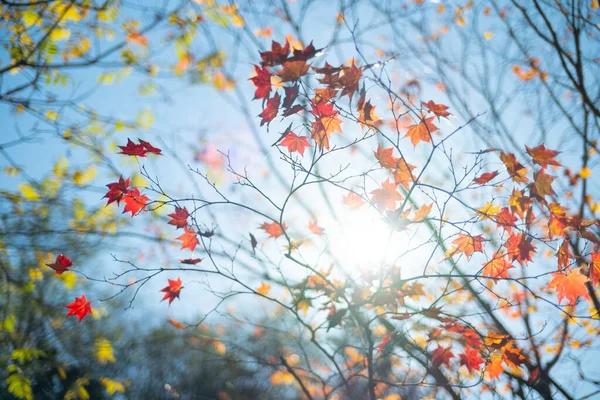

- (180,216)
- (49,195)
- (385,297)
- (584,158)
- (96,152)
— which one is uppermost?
(584,158)

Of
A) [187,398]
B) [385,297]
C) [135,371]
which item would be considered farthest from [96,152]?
[187,398]

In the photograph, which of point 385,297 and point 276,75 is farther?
point 385,297

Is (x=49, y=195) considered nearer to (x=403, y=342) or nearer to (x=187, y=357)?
(x=403, y=342)

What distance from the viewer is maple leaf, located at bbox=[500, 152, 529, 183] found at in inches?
75.7

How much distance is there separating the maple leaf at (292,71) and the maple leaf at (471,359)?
2393 millimetres

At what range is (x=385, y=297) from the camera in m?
2.30

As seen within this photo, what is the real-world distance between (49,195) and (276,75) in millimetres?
4137

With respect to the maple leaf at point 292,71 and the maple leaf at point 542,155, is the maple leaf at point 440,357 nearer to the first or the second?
the maple leaf at point 542,155

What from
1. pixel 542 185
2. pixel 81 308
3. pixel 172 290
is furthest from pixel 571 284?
pixel 81 308

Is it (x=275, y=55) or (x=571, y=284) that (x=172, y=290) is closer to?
(x=275, y=55)

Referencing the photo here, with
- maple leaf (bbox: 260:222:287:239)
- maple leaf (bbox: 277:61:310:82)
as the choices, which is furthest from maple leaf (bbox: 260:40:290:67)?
maple leaf (bbox: 260:222:287:239)

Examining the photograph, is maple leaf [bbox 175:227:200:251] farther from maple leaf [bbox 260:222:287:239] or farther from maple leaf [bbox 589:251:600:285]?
maple leaf [bbox 589:251:600:285]

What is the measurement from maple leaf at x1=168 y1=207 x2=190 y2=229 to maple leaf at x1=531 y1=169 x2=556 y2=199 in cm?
222

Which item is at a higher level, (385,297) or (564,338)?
(564,338)
